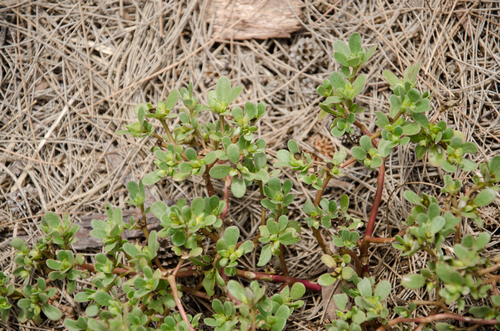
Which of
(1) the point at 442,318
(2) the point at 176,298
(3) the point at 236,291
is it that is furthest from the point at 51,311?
(1) the point at 442,318

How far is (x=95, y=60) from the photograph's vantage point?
9.20ft

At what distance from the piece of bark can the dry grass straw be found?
0.24 ft

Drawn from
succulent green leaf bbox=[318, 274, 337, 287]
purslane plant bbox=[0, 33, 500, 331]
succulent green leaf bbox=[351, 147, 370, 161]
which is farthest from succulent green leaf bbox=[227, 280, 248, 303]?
succulent green leaf bbox=[351, 147, 370, 161]

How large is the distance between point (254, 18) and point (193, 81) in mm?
670

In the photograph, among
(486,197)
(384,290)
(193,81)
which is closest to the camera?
(486,197)

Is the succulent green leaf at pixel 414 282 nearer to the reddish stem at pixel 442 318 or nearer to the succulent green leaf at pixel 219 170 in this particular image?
the reddish stem at pixel 442 318

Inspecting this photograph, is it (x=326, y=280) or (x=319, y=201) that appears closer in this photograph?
(x=326, y=280)

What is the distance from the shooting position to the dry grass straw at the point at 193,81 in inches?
94.7

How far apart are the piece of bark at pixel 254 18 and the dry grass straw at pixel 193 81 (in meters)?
0.07

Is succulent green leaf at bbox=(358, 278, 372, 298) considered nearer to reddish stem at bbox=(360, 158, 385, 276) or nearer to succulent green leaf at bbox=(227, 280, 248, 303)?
reddish stem at bbox=(360, 158, 385, 276)

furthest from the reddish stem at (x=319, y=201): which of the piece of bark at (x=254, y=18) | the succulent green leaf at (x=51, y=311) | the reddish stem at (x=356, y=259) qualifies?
the succulent green leaf at (x=51, y=311)

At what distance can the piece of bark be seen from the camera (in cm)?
267

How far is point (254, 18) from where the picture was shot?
271 centimetres

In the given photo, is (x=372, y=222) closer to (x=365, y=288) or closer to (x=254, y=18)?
(x=365, y=288)
